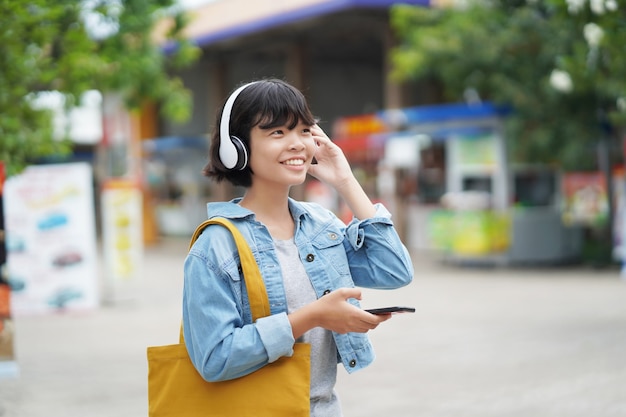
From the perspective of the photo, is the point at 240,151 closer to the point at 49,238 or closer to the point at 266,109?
the point at 266,109

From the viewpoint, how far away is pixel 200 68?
30.0m

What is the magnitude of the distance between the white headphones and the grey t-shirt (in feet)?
0.73

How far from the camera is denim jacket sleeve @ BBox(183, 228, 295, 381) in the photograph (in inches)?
76.4

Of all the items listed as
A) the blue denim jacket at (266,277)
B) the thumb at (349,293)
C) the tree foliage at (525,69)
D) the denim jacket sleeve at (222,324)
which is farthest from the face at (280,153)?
the tree foliage at (525,69)

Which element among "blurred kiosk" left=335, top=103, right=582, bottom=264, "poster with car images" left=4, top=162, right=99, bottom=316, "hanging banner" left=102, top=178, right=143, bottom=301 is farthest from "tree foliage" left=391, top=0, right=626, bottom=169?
"poster with car images" left=4, top=162, right=99, bottom=316

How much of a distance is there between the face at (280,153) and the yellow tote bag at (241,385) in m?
0.19

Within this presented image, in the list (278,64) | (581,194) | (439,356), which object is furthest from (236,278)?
(278,64)

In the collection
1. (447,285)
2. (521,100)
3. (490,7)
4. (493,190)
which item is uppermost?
(490,7)

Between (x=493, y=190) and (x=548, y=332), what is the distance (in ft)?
25.2

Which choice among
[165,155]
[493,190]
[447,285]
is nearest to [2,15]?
[447,285]

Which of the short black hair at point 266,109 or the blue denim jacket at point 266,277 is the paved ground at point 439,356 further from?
the short black hair at point 266,109

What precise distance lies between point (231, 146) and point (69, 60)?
21.1 ft

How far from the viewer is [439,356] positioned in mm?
7625

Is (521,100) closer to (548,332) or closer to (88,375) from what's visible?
(548,332)
